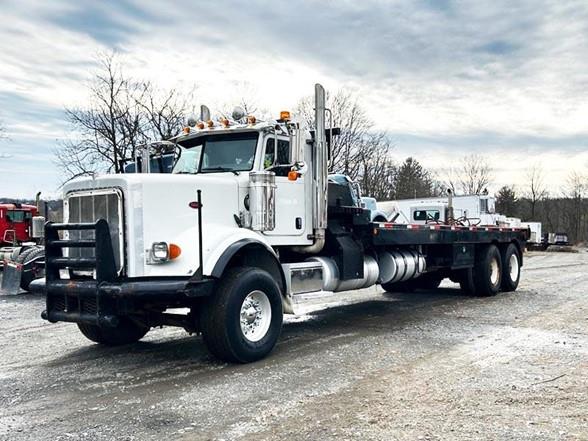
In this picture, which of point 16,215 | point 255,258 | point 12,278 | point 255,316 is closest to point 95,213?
point 255,258

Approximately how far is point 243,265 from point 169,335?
7.59ft

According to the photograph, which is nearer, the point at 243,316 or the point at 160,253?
the point at 160,253

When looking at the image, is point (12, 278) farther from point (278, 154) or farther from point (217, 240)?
point (217, 240)

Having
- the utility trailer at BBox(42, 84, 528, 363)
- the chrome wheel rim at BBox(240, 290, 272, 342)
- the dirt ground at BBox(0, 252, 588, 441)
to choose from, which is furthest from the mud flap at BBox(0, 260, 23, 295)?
the chrome wheel rim at BBox(240, 290, 272, 342)

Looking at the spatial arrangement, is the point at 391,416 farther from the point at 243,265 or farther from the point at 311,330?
the point at 311,330

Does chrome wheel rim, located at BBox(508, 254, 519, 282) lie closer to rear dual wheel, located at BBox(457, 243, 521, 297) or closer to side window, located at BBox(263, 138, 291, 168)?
rear dual wheel, located at BBox(457, 243, 521, 297)

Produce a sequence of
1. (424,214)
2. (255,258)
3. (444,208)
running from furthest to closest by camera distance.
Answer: (424,214)
(444,208)
(255,258)

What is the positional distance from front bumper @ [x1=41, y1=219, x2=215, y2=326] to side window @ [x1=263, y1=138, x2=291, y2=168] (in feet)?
6.78

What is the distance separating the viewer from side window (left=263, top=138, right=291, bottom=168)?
7719 millimetres

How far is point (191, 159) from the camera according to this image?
8.00 meters

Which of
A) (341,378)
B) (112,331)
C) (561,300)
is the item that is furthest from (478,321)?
(112,331)

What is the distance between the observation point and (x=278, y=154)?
7824 millimetres

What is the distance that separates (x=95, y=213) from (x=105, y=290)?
104 centimetres

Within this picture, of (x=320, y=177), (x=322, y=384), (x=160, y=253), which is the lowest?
(x=322, y=384)
